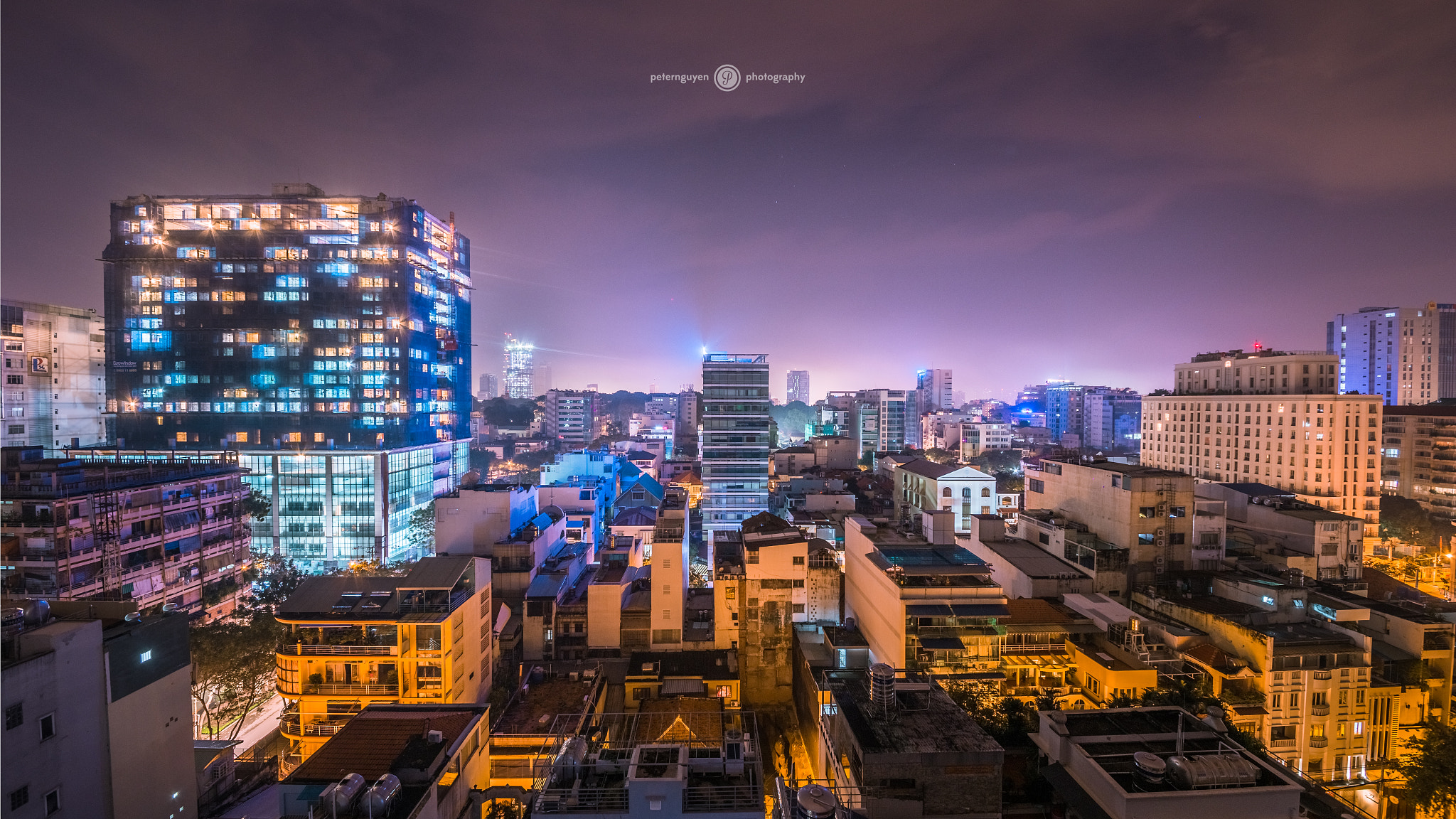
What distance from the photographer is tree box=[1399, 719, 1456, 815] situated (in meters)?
16.7

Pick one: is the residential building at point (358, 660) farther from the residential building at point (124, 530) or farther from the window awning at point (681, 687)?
the window awning at point (681, 687)

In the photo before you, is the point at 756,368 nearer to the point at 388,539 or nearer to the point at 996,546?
the point at 996,546

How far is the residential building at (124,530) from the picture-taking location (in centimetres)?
2427

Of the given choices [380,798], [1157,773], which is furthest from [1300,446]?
[380,798]

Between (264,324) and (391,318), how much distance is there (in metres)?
Result: 11.6

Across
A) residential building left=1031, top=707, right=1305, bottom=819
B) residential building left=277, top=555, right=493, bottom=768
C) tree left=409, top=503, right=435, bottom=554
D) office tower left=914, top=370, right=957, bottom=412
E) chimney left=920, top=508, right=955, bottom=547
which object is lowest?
tree left=409, top=503, right=435, bottom=554

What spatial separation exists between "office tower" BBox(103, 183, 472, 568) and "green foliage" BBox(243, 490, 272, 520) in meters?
0.99

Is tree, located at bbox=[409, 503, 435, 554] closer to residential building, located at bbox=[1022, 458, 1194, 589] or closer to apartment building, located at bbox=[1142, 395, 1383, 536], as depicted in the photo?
residential building, located at bbox=[1022, 458, 1194, 589]

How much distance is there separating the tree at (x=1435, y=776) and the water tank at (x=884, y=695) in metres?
18.2

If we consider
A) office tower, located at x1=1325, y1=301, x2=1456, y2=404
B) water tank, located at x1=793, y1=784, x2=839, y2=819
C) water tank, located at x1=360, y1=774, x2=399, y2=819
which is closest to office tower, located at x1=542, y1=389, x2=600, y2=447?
water tank, located at x1=360, y1=774, x2=399, y2=819

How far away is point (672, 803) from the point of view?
9.98m

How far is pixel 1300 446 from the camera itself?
46.4m

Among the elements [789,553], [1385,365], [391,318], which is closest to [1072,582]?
[789,553]

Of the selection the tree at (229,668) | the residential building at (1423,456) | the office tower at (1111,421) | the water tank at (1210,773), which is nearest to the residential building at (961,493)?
the water tank at (1210,773)
